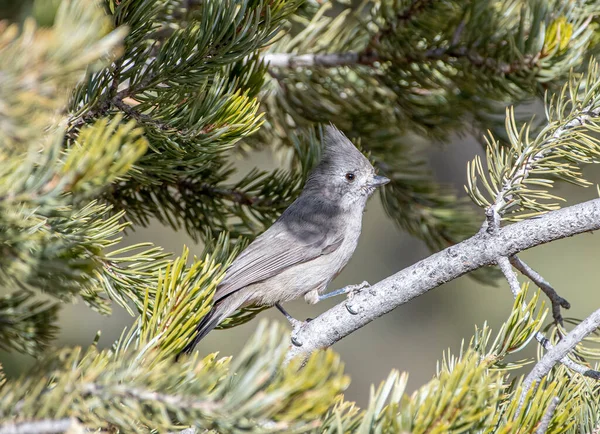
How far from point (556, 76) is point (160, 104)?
1.36 m

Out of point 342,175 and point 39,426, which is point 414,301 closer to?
point 342,175

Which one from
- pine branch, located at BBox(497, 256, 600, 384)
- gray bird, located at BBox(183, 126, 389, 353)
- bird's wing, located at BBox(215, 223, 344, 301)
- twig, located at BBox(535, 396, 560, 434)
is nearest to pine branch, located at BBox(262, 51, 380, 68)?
gray bird, located at BBox(183, 126, 389, 353)

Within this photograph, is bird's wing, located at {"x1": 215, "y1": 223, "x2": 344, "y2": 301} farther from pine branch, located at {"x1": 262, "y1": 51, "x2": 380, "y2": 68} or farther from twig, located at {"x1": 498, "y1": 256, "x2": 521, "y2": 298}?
twig, located at {"x1": 498, "y1": 256, "x2": 521, "y2": 298}

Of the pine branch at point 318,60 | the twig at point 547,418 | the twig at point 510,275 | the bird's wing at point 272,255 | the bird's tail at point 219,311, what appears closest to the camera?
the twig at point 547,418

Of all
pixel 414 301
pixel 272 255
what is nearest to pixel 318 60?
pixel 272 255

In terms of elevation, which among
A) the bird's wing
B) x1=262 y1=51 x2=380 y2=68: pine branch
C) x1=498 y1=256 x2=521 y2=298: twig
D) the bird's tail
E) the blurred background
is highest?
x1=262 y1=51 x2=380 y2=68: pine branch

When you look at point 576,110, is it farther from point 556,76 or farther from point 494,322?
point 494,322

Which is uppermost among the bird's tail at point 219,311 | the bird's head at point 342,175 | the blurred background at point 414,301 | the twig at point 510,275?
the twig at point 510,275

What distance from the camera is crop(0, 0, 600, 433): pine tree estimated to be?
0.84 m

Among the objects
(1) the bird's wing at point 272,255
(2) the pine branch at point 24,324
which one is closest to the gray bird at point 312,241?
(1) the bird's wing at point 272,255

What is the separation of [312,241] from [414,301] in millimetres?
3439

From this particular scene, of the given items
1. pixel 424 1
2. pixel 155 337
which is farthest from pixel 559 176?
pixel 155 337

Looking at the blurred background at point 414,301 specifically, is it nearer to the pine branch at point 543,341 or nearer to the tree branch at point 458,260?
the tree branch at point 458,260

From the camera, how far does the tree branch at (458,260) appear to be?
1389 mm
